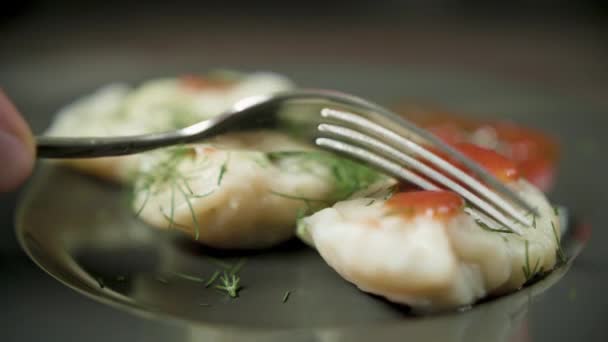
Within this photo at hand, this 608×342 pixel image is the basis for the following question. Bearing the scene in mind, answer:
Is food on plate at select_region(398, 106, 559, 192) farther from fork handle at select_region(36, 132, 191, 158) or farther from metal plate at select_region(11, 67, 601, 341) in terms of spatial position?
fork handle at select_region(36, 132, 191, 158)

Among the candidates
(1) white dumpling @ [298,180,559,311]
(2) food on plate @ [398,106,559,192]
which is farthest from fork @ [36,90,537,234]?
(2) food on plate @ [398,106,559,192]

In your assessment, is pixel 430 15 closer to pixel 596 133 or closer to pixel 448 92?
pixel 448 92

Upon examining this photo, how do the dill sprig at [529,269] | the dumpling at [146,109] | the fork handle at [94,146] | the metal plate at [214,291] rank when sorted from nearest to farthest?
the metal plate at [214,291], the dill sprig at [529,269], the fork handle at [94,146], the dumpling at [146,109]

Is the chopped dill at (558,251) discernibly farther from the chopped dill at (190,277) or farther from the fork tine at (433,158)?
the chopped dill at (190,277)

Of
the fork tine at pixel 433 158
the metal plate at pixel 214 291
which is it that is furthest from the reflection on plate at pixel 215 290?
the fork tine at pixel 433 158

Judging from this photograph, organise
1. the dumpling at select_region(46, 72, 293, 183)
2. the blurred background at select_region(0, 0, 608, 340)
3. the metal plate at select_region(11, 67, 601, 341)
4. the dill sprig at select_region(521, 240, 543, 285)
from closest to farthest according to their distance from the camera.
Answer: the metal plate at select_region(11, 67, 601, 341) < the dill sprig at select_region(521, 240, 543, 285) < the dumpling at select_region(46, 72, 293, 183) < the blurred background at select_region(0, 0, 608, 340)

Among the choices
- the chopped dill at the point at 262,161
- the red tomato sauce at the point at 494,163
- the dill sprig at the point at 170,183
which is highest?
the red tomato sauce at the point at 494,163

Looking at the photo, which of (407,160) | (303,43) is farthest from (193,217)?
(303,43)
